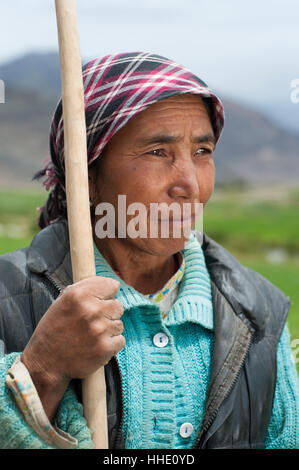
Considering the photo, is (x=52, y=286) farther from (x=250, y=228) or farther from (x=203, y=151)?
(x=250, y=228)

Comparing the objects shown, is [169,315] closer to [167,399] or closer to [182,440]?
[167,399]

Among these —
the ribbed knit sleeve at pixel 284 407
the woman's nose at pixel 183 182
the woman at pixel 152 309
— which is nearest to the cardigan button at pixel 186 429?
the woman at pixel 152 309

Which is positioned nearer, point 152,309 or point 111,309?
point 111,309

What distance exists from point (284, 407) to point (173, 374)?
1.48ft

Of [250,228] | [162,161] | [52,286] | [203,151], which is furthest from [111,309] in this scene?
[250,228]

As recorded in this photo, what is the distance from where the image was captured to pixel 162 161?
6.16ft

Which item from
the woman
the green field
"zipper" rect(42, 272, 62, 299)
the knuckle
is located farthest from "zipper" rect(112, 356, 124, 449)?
the green field

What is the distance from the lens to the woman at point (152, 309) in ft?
5.97

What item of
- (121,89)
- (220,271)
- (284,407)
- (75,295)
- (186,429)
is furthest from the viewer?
(220,271)

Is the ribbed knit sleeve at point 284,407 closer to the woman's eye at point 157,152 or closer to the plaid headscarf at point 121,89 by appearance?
the woman's eye at point 157,152

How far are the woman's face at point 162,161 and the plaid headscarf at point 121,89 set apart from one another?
0.19 ft

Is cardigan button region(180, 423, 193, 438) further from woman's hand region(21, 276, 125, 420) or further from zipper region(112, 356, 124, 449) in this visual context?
woman's hand region(21, 276, 125, 420)

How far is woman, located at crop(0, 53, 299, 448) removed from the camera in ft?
5.97
